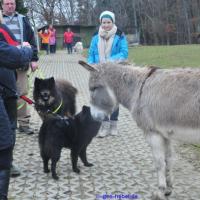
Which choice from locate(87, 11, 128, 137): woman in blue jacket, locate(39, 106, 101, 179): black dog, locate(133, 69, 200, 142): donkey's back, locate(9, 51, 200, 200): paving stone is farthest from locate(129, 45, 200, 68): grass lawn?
locate(133, 69, 200, 142): donkey's back

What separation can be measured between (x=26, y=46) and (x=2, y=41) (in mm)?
255

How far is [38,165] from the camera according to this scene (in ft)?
20.0

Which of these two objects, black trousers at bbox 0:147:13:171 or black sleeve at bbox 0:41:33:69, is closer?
black sleeve at bbox 0:41:33:69

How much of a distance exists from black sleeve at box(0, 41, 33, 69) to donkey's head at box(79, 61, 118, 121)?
1.13 meters

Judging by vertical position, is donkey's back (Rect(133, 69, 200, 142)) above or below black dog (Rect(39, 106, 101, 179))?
above

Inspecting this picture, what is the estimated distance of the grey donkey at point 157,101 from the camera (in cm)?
424

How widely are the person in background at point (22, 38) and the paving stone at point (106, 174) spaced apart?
1.83ft

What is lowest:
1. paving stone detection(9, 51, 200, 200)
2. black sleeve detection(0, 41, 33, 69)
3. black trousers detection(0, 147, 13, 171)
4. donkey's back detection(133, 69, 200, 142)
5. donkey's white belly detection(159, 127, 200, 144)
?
paving stone detection(9, 51, 200, 200)

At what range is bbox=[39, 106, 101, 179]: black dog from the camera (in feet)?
18.1

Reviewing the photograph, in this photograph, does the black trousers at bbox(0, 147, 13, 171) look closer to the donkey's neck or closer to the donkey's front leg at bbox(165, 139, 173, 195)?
the donkey's neck

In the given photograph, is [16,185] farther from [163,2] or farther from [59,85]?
[163,2]

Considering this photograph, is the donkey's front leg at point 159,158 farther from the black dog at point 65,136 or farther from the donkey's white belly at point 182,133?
the black dog at point 65,136

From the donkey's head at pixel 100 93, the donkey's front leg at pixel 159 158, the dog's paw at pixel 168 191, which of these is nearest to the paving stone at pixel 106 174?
the dog's paw at pixel 168 191

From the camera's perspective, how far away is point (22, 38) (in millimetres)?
6711
